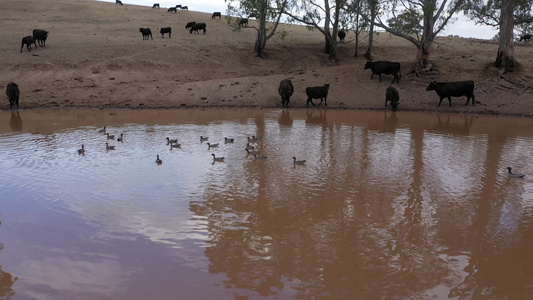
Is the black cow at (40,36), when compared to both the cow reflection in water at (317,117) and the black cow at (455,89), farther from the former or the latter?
the black cow at (455,89)

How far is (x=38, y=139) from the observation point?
13.9 m

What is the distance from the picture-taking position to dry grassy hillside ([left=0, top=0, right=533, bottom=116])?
73.6 feet

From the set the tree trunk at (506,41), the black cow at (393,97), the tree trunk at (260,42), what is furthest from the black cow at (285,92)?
the tree trunk at (506,41)

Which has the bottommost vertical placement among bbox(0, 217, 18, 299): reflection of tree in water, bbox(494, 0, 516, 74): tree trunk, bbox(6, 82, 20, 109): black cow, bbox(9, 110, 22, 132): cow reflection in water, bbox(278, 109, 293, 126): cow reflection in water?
bbox(0, 217, 18, 299): reflection of tree in water

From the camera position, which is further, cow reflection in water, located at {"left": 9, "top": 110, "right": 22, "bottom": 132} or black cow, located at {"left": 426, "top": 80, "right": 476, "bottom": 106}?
black cow, located at {"left": 426, "top": 80, "right": 476, "bottom": 106}

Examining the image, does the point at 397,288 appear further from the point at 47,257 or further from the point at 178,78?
the point at 178,78

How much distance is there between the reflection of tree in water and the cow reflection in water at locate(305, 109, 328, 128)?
12.7m

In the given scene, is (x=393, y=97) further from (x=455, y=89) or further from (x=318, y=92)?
(x=318, y=92)

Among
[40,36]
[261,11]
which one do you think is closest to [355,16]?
[261,11]

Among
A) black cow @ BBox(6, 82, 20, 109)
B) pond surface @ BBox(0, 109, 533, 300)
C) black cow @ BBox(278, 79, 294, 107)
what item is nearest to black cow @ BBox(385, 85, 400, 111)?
black cow @ BBox(278, 79, 294, 107)

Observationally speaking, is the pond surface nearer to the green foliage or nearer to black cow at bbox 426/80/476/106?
black cow at bbox 426/80/476/106

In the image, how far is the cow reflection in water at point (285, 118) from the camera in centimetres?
1764

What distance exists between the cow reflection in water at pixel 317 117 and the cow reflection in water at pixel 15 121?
34.6 feet

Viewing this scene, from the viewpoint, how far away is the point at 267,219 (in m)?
7.54
